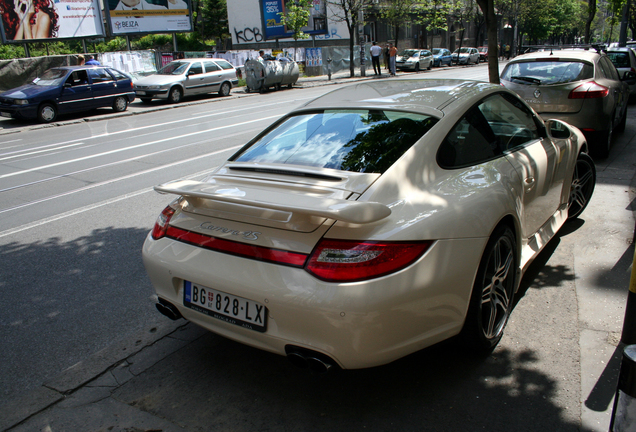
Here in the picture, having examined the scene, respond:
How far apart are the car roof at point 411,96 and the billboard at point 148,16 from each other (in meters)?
26.7

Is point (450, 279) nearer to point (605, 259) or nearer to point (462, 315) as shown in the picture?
point (462, 315)

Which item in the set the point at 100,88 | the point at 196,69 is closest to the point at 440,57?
the point at 196,69

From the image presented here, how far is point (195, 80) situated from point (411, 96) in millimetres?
19607

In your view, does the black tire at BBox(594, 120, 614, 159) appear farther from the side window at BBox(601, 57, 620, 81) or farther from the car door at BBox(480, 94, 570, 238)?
the car door at BBox(480, 94, 570, 238)

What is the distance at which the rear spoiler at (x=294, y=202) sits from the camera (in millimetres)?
2287

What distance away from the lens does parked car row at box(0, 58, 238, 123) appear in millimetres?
16203

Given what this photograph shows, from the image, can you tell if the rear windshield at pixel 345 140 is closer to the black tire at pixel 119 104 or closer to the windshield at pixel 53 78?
the windshield at pixel 53 78

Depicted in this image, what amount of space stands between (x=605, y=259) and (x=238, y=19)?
51.9 metres

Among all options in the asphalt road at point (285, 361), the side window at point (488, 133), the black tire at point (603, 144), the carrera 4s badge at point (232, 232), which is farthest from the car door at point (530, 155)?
the black tire at point (603, 144)

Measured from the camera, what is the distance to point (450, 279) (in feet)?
8.36

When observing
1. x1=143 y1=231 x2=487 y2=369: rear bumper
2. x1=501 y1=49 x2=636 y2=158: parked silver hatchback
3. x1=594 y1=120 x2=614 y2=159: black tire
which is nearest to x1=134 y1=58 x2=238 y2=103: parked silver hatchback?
x1=501 y1=49 x2=636 y2=158: parked silver hatchback

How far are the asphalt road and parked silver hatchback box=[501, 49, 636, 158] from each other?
58.2 inches

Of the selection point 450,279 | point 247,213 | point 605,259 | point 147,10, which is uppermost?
point 147,10

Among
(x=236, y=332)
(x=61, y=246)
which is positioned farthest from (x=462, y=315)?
(x=61, y=246)
